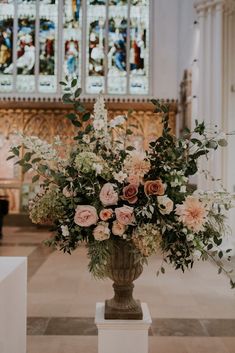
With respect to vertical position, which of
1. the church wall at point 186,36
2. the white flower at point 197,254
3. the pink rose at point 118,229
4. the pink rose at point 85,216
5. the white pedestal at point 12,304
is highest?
the church wall at point 186,36

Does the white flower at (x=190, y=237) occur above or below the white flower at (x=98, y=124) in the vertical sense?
below

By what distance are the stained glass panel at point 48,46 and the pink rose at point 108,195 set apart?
11.8 meters

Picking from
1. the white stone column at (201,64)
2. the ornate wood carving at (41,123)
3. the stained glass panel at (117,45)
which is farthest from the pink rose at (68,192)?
the stained glass panel at (117,45)

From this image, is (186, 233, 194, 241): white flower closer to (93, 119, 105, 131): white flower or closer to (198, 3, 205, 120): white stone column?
(93, 119, 105, 131): white flower

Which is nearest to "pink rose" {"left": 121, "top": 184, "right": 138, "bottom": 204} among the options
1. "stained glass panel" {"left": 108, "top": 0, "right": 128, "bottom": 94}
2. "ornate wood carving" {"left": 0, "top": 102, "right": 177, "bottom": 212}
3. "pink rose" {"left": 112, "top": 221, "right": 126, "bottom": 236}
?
"pink rose" {"left": 112, "top": 221, "right": 126, "bottom": 236}

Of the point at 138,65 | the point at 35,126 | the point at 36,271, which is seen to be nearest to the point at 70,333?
the point at 36,271

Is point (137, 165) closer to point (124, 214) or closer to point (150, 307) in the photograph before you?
point (124, 214)

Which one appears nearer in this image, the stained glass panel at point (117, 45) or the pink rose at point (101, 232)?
the pink rose at point (101, 232)

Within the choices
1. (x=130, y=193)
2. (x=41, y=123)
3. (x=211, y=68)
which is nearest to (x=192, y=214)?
(x=130, y=193)

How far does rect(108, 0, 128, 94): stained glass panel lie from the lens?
13.6 m

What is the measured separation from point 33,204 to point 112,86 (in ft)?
38.3

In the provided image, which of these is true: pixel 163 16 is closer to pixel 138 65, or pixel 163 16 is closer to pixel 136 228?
pixel 138 65

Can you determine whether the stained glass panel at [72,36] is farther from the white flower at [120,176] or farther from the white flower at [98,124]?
the white flower at [120,176]

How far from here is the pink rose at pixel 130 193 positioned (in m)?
2.02
